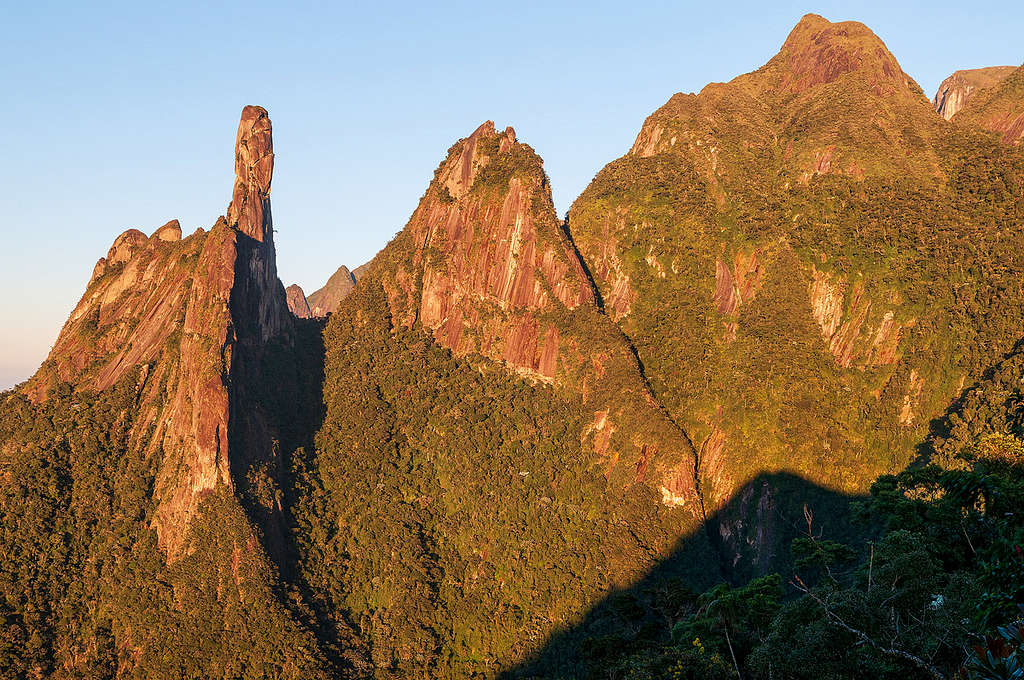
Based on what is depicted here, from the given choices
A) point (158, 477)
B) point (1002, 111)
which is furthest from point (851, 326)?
point (158, 477)

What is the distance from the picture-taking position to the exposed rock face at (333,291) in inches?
7269

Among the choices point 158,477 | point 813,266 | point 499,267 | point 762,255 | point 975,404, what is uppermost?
point 499,267

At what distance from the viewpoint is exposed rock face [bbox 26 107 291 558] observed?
76.5m

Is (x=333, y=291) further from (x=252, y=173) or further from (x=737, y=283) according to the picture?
(x=737, y=283)

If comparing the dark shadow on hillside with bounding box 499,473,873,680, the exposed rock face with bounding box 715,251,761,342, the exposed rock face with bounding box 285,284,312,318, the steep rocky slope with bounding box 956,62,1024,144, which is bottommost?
the dark shadow on hillside with bounding box 499,473,873,680

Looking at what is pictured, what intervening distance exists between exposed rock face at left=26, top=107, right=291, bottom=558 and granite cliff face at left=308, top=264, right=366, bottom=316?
88.2 m

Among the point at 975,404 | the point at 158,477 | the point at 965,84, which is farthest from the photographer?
the point at 965,84

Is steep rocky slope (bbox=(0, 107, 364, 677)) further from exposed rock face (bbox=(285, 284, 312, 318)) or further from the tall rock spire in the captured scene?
exposed rock face (bbox=(285, 284, 312, 318))

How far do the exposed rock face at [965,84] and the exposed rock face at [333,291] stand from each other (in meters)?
123

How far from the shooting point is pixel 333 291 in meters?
188

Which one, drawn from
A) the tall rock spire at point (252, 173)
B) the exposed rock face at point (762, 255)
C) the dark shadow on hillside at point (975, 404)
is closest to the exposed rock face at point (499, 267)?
the exposed rock face at point (762, 255)

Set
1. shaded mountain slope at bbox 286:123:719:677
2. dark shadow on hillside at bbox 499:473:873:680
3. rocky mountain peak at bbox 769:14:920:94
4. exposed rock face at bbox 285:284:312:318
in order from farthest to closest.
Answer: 1. exposed rock face at bbox 285:284:312:318
2. rocky mountain peak at bbox 769:14:920:94
3. shaded mountain slope at bbox 286:123:719:677
4. dark shadow on hillside at bbox 499:473:873:680

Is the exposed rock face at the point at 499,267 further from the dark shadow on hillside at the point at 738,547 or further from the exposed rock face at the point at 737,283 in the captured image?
the dark shadow on hillside at the point at 738,547

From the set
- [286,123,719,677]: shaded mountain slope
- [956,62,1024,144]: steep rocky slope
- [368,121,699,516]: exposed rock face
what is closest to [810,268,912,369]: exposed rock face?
[368,121,699,516]: exposed rock face
